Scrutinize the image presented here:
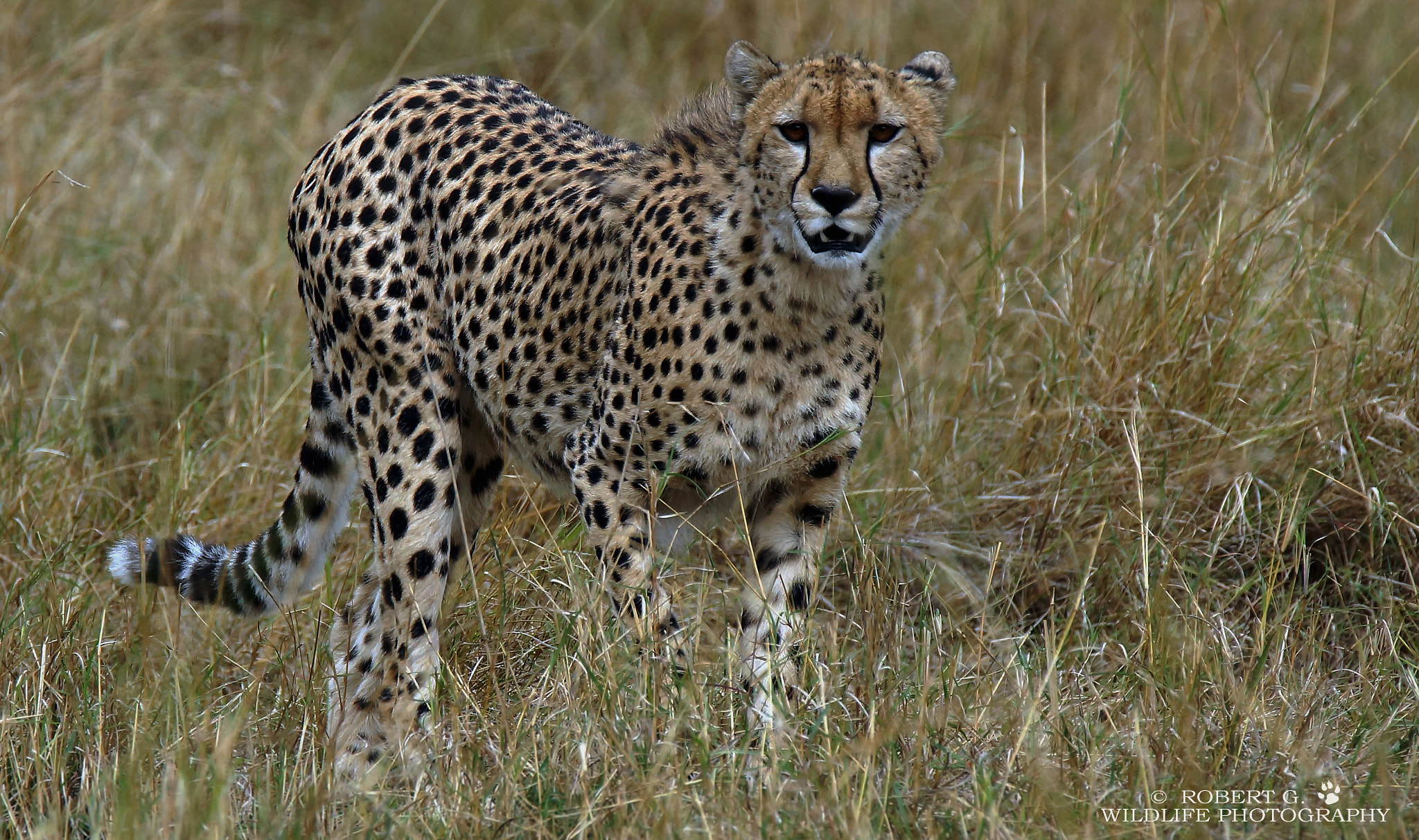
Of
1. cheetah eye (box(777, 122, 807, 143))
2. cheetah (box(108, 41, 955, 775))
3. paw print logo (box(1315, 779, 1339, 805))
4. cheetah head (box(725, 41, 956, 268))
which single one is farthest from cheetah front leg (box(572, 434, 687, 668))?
paw print logo (box(1315, 779, 1339, 805))

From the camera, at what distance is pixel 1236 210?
12.1ft

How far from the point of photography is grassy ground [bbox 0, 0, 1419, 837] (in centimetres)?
245

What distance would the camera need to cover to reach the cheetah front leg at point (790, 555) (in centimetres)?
278

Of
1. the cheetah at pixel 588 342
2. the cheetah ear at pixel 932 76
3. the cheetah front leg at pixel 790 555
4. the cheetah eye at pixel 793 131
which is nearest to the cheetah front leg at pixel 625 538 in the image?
the cheetah at pixel 588 342

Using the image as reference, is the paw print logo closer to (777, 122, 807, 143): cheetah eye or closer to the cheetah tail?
(777, 122, 807, 143): cheetah eye

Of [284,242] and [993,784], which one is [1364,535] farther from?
[284,242]

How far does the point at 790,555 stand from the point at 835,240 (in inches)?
24.2

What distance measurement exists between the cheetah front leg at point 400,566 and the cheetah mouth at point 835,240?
88cm

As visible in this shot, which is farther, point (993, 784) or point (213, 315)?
point (213, 315)

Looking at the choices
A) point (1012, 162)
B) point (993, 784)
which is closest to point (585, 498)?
point (993, 784)

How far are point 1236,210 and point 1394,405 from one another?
24.0 inches

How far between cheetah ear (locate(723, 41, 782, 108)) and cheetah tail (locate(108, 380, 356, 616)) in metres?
1.10

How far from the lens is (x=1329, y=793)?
237 centimetres

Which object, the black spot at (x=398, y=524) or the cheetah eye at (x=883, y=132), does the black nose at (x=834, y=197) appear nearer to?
the cheetah eye at (x=883, y=132)
